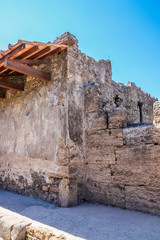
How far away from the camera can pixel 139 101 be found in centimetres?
695

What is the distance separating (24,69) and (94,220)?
10.4 feet

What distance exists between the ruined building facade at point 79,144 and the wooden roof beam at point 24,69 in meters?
0.17

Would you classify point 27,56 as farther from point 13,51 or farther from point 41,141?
point 41,141

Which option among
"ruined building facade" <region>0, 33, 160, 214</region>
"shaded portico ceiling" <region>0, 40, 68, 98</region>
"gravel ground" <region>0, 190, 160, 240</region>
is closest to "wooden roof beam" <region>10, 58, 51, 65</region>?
"shaded portico ceiling" <region>0, 40, 68, 98</region>

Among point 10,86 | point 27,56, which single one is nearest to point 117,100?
point 27,56

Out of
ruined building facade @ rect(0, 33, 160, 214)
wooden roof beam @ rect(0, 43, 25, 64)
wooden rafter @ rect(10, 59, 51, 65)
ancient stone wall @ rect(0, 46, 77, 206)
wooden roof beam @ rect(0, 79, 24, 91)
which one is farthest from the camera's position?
wooden roof beam @ rect(0, 79, 24, 91)

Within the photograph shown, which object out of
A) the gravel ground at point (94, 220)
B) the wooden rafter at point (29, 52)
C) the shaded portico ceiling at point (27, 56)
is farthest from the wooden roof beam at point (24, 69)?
the gravel ground at point (94, 220)

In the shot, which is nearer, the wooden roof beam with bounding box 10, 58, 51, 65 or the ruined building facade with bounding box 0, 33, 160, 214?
the ruined building facade with bounding box 0, 33, 160, 214

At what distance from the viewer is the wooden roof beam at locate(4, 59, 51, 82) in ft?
11.8

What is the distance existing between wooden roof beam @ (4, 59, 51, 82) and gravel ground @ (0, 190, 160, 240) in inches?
108

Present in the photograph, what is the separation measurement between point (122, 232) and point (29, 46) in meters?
3.50

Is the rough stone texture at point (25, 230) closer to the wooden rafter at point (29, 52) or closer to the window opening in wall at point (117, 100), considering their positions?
the wooden rafter at point (29, 52)

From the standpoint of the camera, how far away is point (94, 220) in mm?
2812

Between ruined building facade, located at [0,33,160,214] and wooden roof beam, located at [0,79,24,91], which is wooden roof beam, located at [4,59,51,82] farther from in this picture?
wooden roof beam, located at [0,79,24,91]
